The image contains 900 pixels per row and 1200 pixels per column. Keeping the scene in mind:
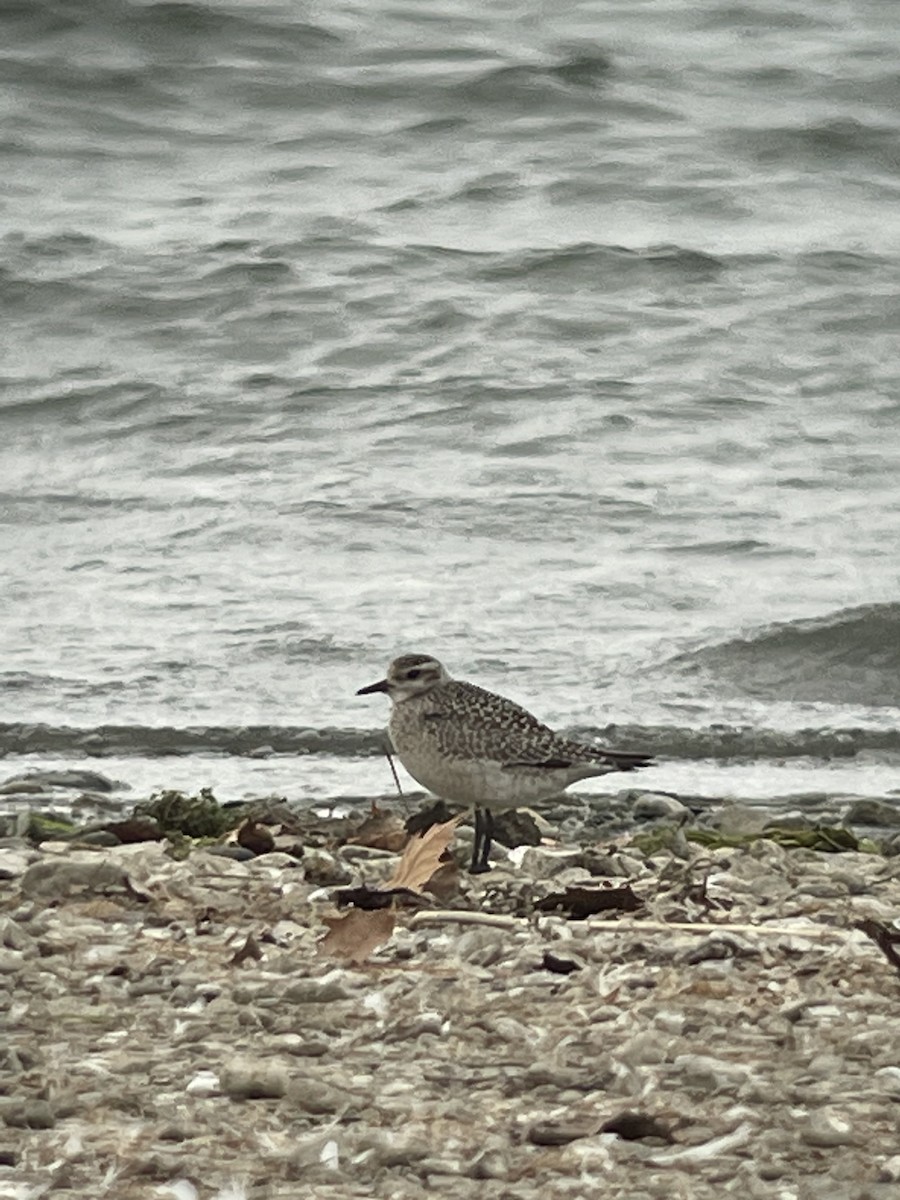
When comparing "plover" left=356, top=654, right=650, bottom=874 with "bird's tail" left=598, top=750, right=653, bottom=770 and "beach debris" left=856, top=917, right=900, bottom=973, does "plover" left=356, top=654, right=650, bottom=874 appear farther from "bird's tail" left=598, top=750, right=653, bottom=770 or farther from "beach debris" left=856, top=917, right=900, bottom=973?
"beach debris" left=856, top=917, right=900, bottom=973

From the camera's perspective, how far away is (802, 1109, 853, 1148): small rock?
11.9 ft

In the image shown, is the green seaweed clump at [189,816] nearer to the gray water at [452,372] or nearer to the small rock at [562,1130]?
the gray water at [452,372]

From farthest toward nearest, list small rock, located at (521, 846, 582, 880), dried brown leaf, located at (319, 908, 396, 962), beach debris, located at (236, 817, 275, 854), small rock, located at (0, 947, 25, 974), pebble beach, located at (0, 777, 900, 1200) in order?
beach debris, located at (236, 817, 275, 854) < small rock, located at (521, 846, 582, 880) < dried brown leaf, located at (319, 908, 396, 962) < small rock, located at (0, 947, 25, 974) < pebble beach, located at (0, 777, 900, 1200)

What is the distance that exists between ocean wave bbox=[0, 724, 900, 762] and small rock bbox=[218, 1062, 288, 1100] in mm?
4784

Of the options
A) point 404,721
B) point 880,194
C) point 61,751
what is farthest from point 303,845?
point 880,194

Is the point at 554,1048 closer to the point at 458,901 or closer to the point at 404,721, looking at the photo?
the point at 458,901

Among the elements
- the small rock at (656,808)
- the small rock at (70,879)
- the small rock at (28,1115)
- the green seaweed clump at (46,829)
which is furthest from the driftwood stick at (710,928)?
the small rock at (656,808)

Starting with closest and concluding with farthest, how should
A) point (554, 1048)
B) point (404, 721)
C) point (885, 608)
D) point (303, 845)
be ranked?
1. point (554, 1048)
2. point (303, 845)
3. point (404, 721)
4. point (885, 608)

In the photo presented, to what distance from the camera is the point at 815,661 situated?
10.2 m

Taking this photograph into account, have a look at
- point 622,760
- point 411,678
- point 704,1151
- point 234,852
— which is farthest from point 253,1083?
point 411,678

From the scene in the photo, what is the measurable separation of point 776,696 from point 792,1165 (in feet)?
20.7

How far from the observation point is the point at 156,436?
13430 mm

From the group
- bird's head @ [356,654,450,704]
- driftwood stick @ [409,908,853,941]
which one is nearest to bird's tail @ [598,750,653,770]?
bird's head @ [356,654,450,704]

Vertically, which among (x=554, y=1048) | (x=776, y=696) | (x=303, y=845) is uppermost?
(x=554, y=1048)
